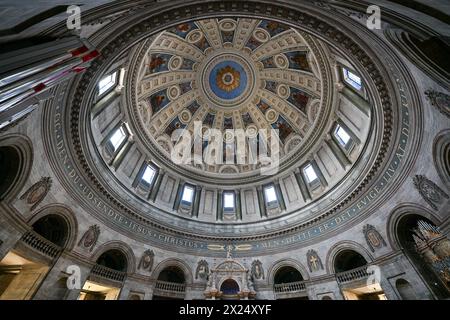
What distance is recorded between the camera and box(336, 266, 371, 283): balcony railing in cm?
1300

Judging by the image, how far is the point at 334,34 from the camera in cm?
1016

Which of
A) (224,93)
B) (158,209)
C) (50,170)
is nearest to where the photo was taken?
(50,170)

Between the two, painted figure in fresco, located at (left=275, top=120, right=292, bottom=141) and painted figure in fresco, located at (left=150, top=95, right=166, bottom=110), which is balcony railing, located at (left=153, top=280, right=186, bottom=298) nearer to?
painted figure in fresco, located at (left=150, top=95, right=166, bottom=110)

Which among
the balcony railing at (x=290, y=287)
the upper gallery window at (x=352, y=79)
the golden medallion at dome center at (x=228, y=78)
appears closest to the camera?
the balcony railing at (x=290, y=287)

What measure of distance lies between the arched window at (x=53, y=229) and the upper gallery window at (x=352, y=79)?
1965 cm

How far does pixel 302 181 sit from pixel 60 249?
17779 mm

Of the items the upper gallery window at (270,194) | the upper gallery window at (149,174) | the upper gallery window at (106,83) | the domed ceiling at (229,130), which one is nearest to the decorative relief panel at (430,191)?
the domed ceiling at (229,130)

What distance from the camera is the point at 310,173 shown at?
67.0ft

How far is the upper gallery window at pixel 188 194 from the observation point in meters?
21.4

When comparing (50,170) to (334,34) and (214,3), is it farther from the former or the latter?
(334,34)

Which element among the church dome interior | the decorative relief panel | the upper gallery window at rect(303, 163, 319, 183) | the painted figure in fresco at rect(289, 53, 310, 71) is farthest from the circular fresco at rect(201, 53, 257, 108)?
the decorative relief panel

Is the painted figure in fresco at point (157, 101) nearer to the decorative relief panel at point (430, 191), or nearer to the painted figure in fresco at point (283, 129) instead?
the painted figure in fresco at point (283, 129)

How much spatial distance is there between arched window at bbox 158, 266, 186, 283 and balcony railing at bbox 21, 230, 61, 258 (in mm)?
7146
